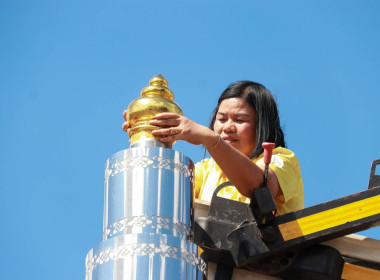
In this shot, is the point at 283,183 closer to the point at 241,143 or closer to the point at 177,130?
the point at 241,143

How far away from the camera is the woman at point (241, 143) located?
389 centimetres

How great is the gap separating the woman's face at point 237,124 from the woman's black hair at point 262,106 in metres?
0.04

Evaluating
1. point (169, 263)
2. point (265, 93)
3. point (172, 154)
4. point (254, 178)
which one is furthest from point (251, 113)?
point (169, 263)

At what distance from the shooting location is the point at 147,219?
3.38 metres

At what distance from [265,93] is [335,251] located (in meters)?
1.45

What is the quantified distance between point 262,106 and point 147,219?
6.31 feet

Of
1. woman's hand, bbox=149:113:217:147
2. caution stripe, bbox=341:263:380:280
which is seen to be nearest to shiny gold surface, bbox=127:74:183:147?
woman's hand, bbox=149:113:217:147

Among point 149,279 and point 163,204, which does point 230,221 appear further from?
point 149,279

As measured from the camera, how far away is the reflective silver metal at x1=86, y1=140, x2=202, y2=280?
322 centimetres

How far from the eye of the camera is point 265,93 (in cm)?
521

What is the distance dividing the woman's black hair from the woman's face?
38 mm

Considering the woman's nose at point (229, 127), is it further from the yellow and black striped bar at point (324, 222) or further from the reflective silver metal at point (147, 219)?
the reflective silver metal at point (147, 219)

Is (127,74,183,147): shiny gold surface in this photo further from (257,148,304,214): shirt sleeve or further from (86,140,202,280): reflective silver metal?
(257,148,304,214): shirt sleeve

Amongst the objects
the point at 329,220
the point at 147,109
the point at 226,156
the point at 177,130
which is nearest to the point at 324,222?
the point at 329,220
